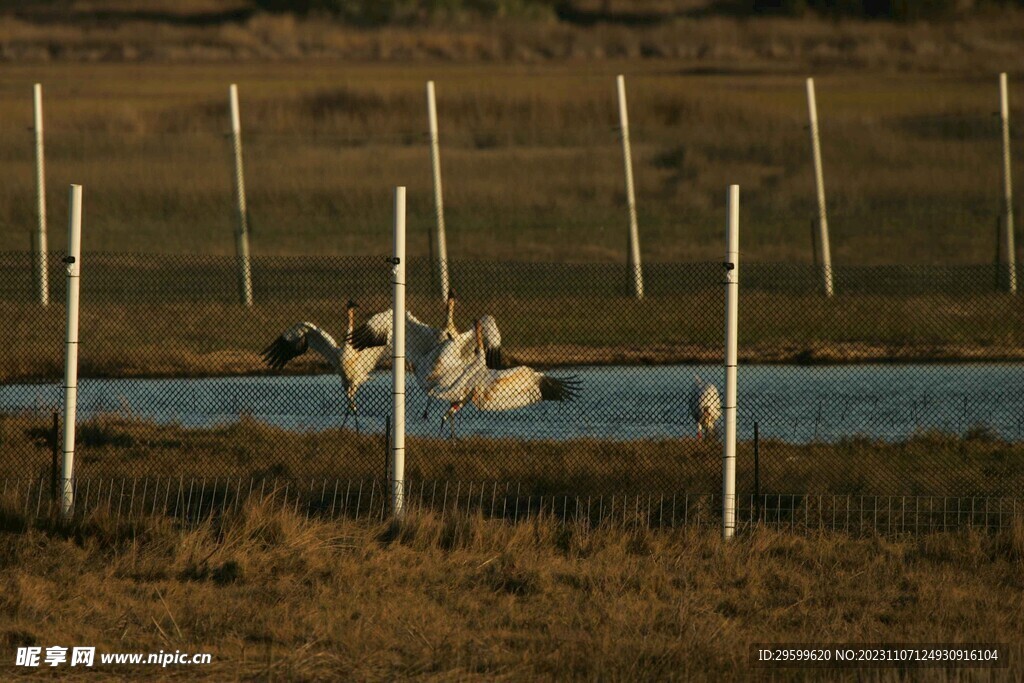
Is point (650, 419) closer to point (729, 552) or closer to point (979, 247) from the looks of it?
point (729, 552)

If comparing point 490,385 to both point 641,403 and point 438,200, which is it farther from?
point 438,200

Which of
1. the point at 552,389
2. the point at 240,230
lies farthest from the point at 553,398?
the point at 240,230

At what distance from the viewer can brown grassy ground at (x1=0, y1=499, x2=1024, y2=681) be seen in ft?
25.3

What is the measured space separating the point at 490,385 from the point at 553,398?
0.50 meters

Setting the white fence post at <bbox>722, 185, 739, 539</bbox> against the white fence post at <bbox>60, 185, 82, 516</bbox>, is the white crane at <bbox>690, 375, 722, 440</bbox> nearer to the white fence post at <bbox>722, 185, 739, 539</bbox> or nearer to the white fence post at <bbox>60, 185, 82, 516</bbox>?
the white fence post at <bbox>722, 185, 739, 539</bbox>

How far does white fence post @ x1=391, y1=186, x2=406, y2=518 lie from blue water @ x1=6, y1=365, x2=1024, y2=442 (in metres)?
3.03

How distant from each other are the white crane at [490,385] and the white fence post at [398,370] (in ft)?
7.58

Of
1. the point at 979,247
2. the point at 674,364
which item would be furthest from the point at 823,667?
the point at 979,247

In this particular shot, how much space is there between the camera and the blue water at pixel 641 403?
1360 centimetres

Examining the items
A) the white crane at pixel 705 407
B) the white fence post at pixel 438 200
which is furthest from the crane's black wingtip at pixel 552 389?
the white fence post at pixel 438 200

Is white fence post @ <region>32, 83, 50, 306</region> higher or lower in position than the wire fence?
higher

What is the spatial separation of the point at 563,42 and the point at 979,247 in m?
20.5

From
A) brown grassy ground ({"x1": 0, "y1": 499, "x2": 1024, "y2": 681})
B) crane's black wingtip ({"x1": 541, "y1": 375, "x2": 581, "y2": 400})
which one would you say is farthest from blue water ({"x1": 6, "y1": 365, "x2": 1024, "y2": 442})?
brown grassy ground ({"x1": 0, "y1": 499, "x2": 1024, "y2": 681})

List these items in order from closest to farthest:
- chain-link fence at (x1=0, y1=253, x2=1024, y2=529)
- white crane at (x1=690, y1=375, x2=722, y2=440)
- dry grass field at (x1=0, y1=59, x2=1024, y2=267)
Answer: chain-link fence at (x1=0, y1=253, x2=1024, y2=529) → white crane at (x1=690, y1=375, x2=722, y2=440) → dry grass field at (x1=0, y1=59, x2=1024, y2=267)
